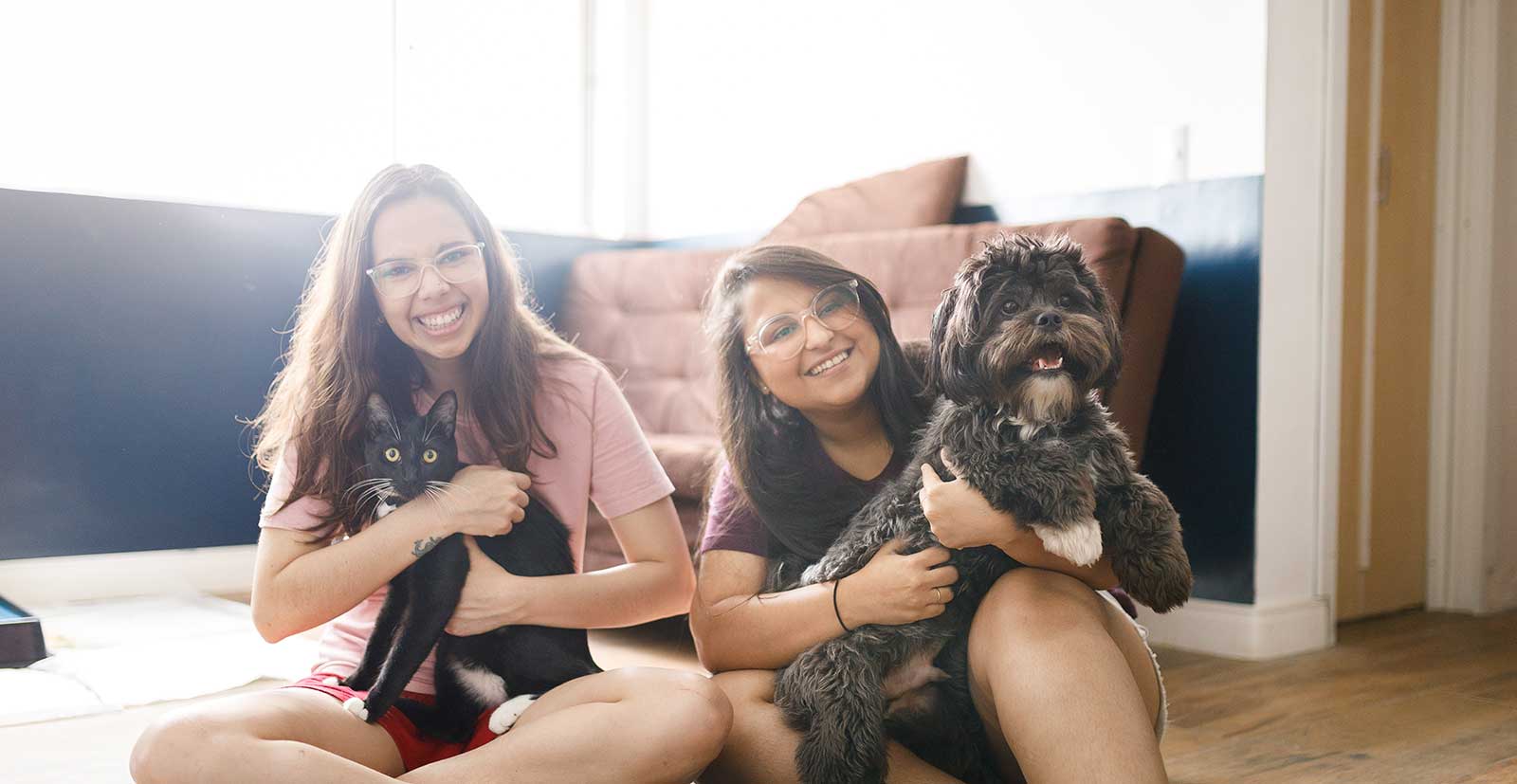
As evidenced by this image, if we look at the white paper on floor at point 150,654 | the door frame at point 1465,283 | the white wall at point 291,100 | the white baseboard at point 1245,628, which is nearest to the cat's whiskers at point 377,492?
the white paper on floor at point 150,654

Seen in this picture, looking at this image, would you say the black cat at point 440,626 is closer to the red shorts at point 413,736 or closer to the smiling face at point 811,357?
the red shorts at point 413,736

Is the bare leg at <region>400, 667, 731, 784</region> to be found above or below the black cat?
below

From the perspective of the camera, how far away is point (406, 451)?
1.40m

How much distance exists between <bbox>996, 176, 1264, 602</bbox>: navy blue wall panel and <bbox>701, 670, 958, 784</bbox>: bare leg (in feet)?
5.73

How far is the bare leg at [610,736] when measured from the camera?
4.44 feet

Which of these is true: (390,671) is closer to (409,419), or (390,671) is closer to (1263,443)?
(409,419)

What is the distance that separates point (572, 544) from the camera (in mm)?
1537

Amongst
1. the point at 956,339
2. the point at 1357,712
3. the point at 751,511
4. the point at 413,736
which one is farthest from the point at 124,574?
the point at 1357,712

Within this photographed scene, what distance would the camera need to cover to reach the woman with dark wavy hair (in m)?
1.36

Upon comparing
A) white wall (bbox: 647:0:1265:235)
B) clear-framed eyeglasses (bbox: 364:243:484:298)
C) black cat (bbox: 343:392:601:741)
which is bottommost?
black cat (bbox: 343:392:601:741)

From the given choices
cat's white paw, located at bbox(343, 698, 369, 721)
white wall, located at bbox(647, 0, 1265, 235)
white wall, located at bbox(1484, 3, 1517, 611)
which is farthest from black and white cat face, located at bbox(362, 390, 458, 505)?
white wall, located at bbox(1484, 3, 1517, 611)

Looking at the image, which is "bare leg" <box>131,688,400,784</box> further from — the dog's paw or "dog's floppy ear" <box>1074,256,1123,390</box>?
"dog's floppy ear" <box>1074,256,1123,390</box>

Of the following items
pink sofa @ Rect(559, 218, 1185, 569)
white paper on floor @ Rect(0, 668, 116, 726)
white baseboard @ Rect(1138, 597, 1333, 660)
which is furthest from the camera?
white baseboard @ Rect(1138, 597, 1333, 660)

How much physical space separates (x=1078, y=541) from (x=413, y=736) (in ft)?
2.76
